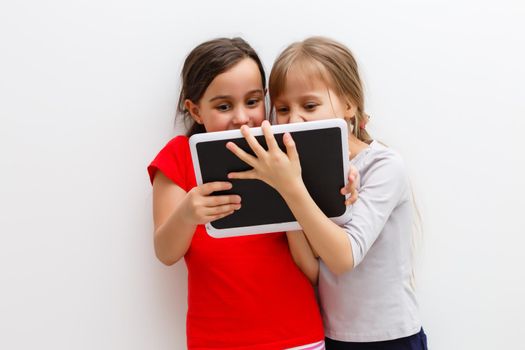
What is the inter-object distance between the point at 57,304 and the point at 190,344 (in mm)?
347

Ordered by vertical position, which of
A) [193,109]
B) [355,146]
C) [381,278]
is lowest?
[381,278]

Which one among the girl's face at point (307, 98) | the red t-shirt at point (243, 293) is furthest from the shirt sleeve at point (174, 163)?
the girl's face at point (307, 98)

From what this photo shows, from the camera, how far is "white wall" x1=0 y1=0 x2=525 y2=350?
43.4 inches

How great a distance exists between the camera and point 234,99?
0.96 meters

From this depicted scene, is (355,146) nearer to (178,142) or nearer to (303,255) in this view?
(303,255)

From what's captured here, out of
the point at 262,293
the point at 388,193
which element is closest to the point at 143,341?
the point at 262,293

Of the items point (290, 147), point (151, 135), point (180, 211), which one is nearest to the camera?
point (290, 147)

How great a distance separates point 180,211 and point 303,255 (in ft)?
0.85

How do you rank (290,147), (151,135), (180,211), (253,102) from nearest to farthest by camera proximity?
(290,147)
(180,211)
(253,102)
(151,135)

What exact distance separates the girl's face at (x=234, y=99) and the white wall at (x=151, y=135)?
6.1 inches

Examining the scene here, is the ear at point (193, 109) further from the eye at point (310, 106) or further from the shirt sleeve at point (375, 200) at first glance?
the shirt sleeve at point (375, 200)

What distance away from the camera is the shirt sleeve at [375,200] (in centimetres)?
88

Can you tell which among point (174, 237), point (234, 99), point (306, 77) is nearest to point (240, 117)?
point (234, 99)

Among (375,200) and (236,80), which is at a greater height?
(236,80)
